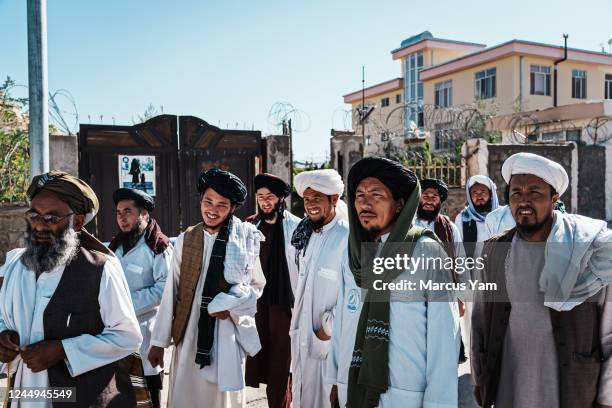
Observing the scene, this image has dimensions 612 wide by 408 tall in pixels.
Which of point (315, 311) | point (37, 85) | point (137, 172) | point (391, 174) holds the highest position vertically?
point (37, 85)

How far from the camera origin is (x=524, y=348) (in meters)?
2.30

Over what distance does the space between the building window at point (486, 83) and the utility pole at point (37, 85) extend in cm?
2279

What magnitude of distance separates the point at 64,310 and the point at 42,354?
181mm

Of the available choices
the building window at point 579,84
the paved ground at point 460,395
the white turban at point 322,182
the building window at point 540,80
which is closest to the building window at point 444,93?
the building window at point 540,80

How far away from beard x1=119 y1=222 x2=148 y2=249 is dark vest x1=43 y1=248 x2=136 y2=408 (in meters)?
1.18

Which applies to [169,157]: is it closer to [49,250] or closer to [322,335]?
[322,335]

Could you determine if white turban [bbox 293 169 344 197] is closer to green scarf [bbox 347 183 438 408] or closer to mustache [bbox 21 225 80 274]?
green scarf [bbox 347 183 438 408]

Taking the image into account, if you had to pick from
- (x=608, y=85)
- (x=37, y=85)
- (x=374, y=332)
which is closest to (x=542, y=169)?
(x=374, y=332)

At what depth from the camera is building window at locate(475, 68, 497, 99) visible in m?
24.0

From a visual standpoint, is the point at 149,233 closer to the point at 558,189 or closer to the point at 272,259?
the point at 272,259

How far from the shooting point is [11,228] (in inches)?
259

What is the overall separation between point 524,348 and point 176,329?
188cm

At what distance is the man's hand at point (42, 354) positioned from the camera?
77.3 inches

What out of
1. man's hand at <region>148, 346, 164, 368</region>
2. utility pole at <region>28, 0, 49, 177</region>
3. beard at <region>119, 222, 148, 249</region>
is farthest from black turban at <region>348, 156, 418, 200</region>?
utility pole at <region>28, 0, 49, 177</region>
